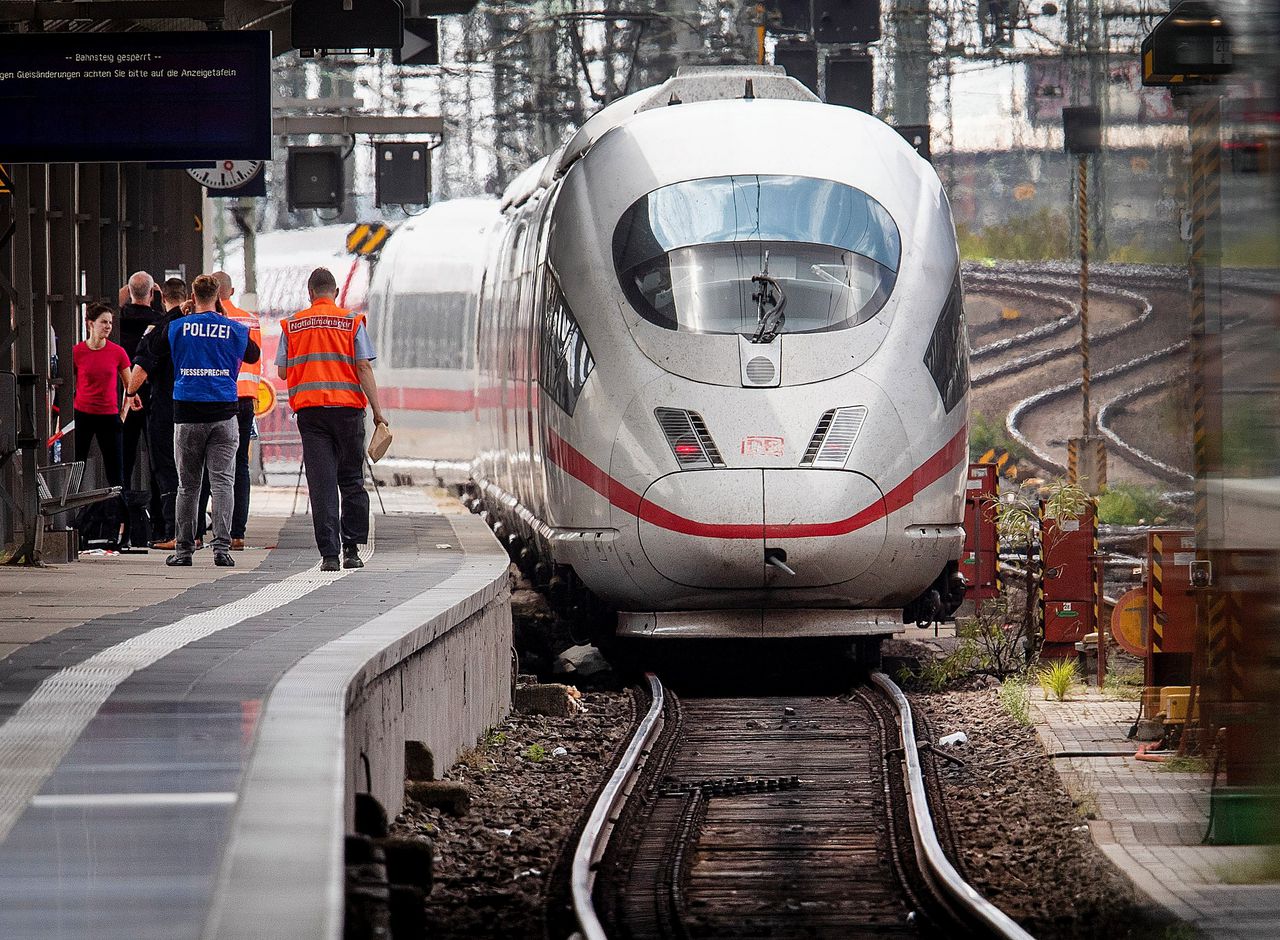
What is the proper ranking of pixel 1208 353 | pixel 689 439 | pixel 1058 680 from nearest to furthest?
pixel 1208 353 → pixel 689 439 → pixel 1058 680

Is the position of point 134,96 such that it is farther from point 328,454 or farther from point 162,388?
point 162,388

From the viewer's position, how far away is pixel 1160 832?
766cm

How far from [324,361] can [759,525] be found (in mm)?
2730

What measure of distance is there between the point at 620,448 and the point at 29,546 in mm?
3779

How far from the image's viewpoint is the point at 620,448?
35.7 feet

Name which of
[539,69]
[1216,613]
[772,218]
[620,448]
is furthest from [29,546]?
[539,69]

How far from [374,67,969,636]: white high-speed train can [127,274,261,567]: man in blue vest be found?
1839 millimetres

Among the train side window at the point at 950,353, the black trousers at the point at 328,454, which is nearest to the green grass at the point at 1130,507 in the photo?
the train side window at the point at 950,353

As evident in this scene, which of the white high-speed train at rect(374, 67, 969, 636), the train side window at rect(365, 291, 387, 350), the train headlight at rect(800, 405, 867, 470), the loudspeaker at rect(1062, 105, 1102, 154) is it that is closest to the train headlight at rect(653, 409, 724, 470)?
the white high-speed train at rect(374, 67, 969, 636)

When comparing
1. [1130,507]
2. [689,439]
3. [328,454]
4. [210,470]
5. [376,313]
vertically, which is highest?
[376,313]

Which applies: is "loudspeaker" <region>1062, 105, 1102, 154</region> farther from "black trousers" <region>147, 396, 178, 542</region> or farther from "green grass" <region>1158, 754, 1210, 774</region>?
"green grass" <region>1158, 754, 1210, 774</region>

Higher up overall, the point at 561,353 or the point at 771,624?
the point at 561,353

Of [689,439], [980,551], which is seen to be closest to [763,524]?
[689,439]

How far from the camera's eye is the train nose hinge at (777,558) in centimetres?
1058
